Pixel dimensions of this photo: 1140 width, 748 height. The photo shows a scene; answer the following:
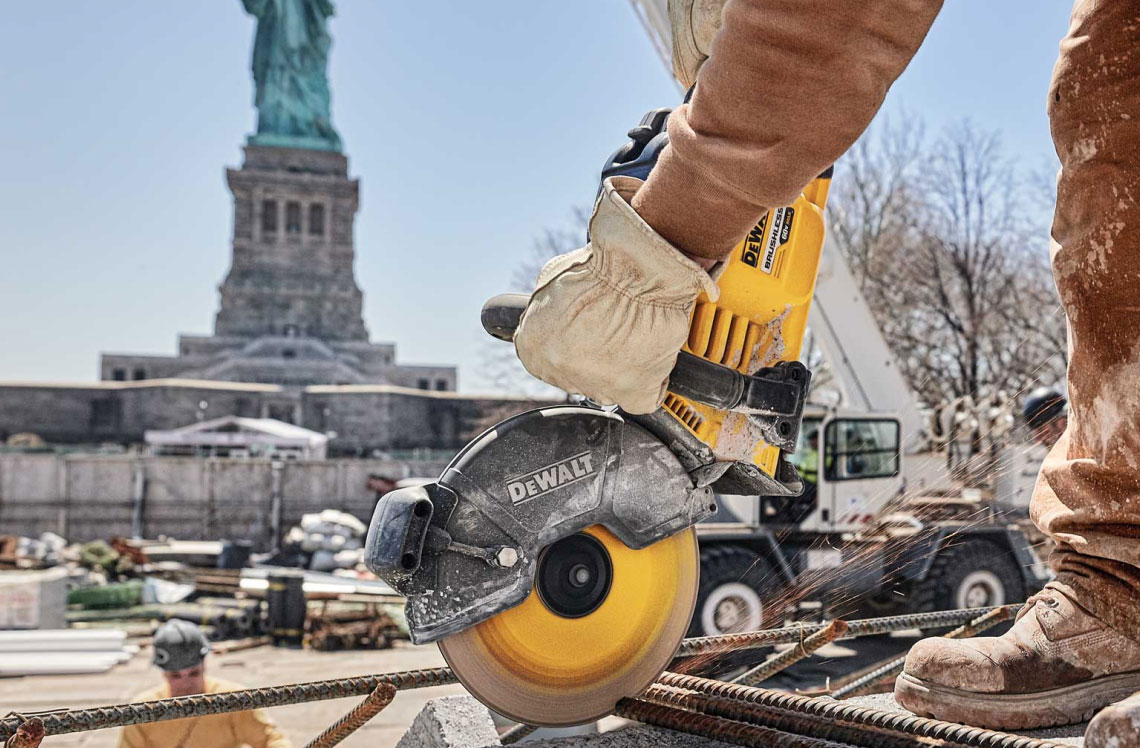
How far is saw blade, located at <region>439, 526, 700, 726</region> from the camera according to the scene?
1.68 meters

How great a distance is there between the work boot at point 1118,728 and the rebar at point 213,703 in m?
1.01

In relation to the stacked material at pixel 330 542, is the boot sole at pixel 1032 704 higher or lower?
higher

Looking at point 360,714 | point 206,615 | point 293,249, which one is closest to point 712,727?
point 360,714

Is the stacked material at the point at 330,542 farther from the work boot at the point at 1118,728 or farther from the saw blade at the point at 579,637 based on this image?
the work boot at the point at 1118,728

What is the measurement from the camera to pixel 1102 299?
1.67m

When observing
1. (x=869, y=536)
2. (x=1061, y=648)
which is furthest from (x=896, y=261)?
(x=1061, y=648)

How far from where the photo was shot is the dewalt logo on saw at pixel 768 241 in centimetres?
170

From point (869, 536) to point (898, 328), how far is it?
12363mm

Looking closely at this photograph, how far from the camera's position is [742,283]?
1.68 meters

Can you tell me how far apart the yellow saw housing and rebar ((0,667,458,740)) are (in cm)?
63

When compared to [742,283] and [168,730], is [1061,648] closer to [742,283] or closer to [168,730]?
[742,283]

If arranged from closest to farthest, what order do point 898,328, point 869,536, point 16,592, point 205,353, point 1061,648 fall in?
1. point 1061,648
2. point 869,536
3. point 16,592
4. point 898,328
5. point 205,353

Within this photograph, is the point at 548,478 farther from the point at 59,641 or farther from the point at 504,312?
the point at 59,641

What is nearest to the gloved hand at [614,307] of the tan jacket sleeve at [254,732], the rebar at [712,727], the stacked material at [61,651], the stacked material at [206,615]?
the rebar at [712,727]
